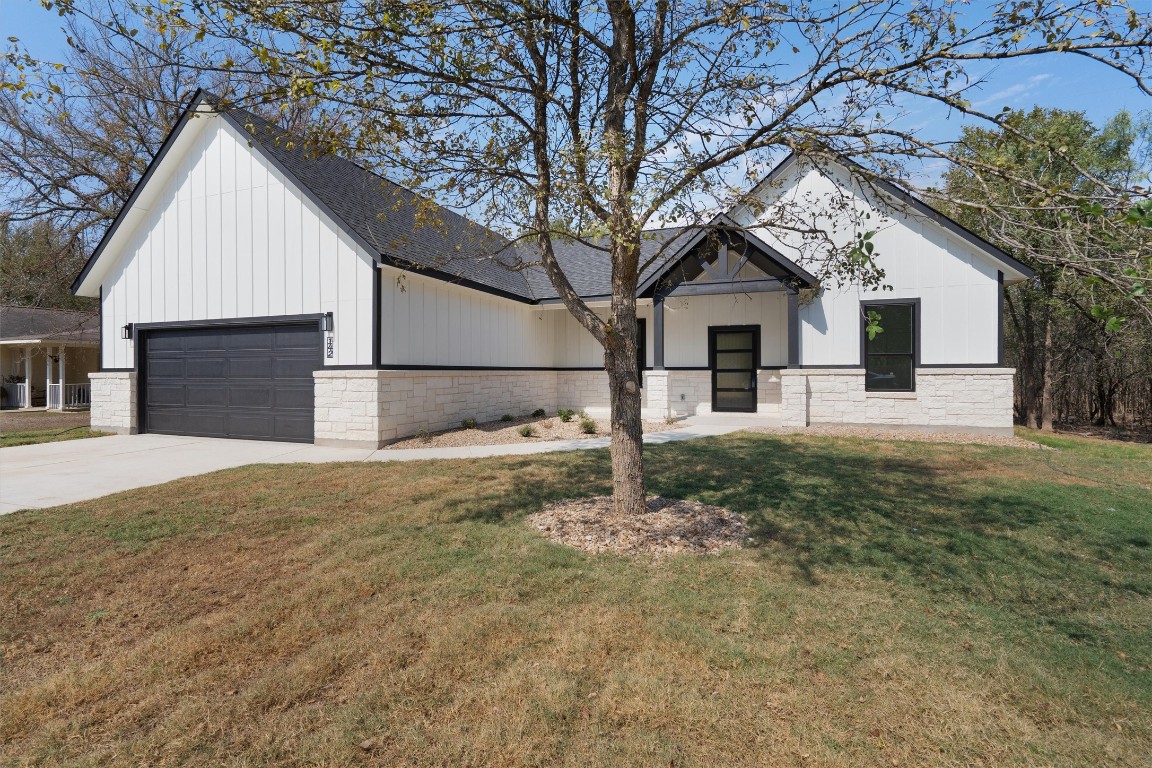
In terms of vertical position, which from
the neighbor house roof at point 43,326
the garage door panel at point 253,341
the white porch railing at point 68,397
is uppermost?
the neighbor house roof at point 43,326

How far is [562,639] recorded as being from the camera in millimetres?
3312

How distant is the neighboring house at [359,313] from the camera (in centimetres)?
1095

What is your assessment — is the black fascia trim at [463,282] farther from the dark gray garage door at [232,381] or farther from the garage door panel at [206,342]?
the garage door panel at [206,342]

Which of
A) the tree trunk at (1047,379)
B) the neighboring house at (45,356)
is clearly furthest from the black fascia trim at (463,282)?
the neighboring house at (45,356)

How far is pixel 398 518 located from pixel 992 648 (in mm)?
4915

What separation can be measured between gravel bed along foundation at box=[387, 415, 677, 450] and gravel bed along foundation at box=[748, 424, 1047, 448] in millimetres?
2644

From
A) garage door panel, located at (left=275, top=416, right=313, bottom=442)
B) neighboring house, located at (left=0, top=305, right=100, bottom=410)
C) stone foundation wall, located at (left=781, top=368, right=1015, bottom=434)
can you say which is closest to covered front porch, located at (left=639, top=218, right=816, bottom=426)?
stone foundation wall, located at (left=781, top=368, right=1015, bottom=434)

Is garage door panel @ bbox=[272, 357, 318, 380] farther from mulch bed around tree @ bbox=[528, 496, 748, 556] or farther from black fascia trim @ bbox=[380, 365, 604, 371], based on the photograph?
mulch bed around tree @ bbox=[528, 496, 748, 556]

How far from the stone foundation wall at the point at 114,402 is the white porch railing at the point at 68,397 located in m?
10.5

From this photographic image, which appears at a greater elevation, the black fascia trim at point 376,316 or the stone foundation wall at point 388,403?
the black fascia trim at point 376,316

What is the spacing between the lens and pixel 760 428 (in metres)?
12.6

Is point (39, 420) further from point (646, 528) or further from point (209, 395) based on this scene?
point (646, 528)

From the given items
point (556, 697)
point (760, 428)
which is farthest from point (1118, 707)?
point (760, 428)

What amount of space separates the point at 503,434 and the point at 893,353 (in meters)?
9.06
